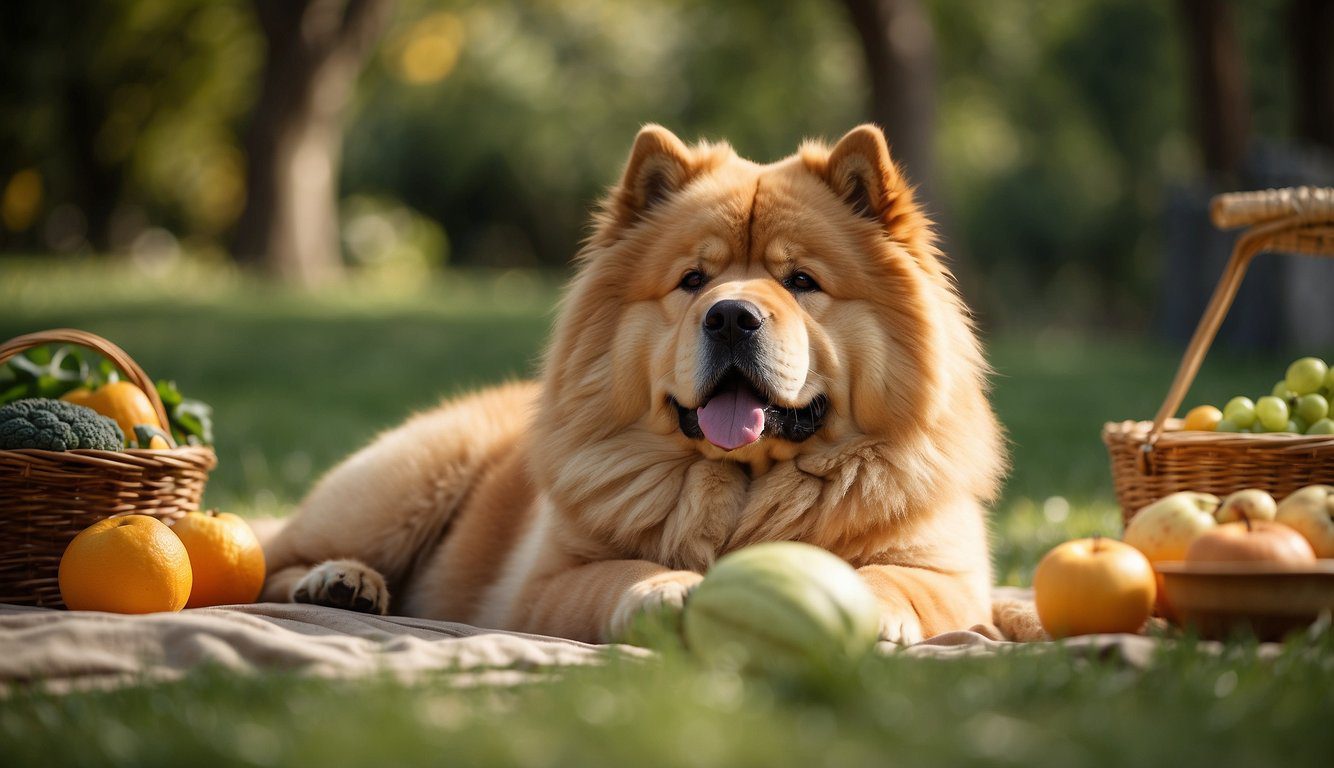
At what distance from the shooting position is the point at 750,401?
2916 mm

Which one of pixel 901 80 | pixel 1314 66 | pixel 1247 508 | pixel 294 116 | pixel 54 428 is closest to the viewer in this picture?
pixel 1247 508

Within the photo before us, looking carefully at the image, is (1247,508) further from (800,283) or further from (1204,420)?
(800,283)

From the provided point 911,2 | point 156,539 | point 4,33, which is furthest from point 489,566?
point 4,33

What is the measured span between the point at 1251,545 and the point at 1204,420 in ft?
3.76

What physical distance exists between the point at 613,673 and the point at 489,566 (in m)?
1.54

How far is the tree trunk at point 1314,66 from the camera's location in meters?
12.2

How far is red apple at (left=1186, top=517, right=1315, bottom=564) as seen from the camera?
7.96ft

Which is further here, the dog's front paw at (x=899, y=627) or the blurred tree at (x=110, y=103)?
the blurred tree at (x=110, y=103)

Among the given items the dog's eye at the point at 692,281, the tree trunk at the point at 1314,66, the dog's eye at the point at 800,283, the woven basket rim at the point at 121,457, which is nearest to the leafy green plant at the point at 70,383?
the woven basket rim at the point at 121,457

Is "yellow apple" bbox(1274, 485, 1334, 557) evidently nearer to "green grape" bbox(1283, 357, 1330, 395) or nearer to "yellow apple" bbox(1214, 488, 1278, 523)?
"yellow apple" bbox(1214, 488, 1278, 523)

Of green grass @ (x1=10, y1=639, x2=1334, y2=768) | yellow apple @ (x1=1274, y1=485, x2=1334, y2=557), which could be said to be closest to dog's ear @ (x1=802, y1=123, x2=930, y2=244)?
yellow apple @ (x1=1274, y1=485, x2=1334, y2=557)

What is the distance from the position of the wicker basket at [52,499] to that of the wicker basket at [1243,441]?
2.81 m

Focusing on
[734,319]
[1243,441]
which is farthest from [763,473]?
[1243,441]

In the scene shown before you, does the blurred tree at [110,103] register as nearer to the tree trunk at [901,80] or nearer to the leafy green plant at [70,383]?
the tree trunk at [901,80]
